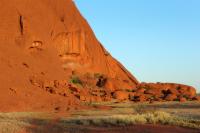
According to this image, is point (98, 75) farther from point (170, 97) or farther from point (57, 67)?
point (57, 67)

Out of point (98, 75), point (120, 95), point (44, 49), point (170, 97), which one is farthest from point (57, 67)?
point (170, 97)

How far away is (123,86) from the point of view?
68000mm

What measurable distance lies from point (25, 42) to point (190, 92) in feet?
91.6

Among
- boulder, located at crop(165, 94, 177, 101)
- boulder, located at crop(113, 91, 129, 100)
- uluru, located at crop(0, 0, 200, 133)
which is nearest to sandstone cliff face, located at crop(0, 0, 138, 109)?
uluru, located at crop(0, 0, 200, 133)

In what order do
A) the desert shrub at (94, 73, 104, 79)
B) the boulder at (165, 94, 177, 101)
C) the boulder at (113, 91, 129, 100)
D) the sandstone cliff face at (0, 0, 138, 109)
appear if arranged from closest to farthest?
the sandstone cliff face at (0, 0, 138, 109), the boulder at (113, 91, 129, 100), the boulder at (165, 94, 177, 101), the desert shrub at (94, 73, 104, 79)

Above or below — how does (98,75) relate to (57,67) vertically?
above

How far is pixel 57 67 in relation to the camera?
5544cm

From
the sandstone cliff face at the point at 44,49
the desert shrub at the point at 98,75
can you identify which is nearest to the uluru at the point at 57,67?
the sandstone cliff face at the point at 44,49

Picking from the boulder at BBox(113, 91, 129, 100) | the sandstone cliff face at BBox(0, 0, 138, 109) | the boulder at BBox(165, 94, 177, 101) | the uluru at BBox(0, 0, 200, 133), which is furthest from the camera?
the boulder at BBox(165, 94, 177, 101)

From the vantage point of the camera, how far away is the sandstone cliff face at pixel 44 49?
45.0 m

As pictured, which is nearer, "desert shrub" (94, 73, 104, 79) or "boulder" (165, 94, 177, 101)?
"boulder" (165, 94, 177, 101)

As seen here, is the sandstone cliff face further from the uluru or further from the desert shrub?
the desert shrub

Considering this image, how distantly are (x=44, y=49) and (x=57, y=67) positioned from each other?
2943mm

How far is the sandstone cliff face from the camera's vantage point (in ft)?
148
